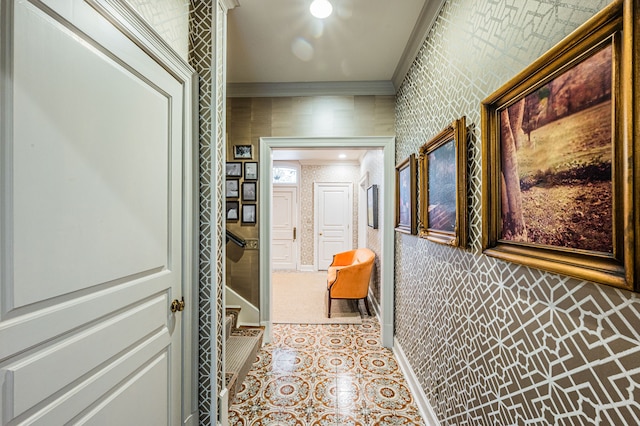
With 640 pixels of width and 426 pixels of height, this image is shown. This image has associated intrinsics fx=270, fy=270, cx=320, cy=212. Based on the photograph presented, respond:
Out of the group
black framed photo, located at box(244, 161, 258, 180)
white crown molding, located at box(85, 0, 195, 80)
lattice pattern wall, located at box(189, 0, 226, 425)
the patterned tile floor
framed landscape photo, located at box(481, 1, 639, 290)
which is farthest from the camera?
black framed photo, located at box(244, 161, 258, 180)

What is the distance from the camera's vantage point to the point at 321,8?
Answer: 168cm

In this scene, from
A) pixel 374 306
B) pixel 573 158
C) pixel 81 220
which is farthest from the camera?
pixel 374 306

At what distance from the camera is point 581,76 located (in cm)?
68

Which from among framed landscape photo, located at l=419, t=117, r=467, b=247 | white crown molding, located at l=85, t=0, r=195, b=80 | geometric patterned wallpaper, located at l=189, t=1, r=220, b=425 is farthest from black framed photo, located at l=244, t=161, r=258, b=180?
framed landscape photo, located at l=419, t=117, r=467, b=247

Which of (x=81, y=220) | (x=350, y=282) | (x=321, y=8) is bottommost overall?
(x=350, y=282)

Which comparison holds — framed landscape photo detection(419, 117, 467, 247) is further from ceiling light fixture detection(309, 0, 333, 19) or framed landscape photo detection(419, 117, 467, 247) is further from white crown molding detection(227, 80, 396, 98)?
white crown molding detection(227, 80, 396, 98)

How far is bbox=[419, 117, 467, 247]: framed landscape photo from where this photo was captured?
1.27 m

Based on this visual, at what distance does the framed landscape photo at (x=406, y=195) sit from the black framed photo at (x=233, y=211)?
1.61 meters

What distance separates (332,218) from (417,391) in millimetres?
4531

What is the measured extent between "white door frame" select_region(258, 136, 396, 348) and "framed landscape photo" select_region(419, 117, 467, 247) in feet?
2.74

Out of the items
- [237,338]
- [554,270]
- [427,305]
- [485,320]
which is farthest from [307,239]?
[554,270]

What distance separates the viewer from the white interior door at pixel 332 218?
6.25 metres

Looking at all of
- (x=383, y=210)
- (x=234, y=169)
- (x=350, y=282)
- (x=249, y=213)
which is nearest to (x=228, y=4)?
(x=234, y=169)

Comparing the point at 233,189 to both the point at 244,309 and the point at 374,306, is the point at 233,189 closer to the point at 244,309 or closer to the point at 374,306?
the point at 244,309
